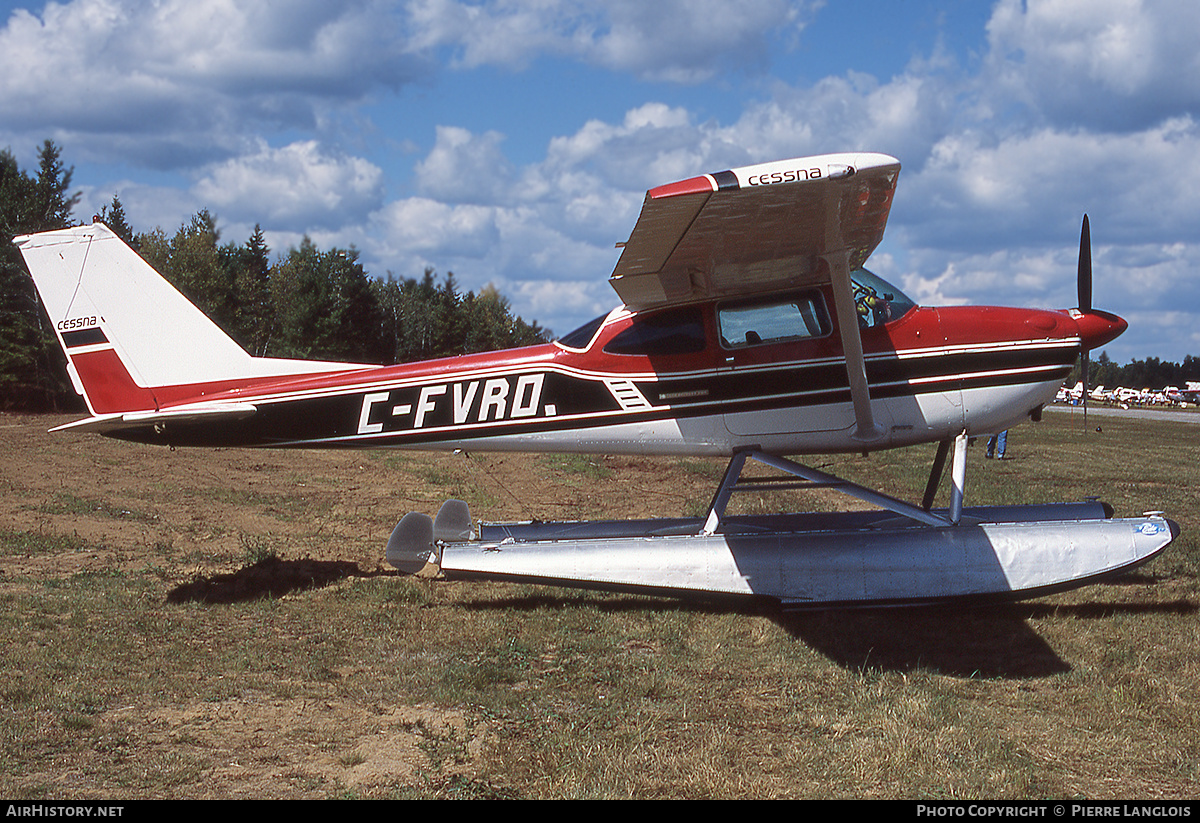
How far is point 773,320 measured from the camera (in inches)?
291

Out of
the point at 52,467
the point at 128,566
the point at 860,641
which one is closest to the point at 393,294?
the point at 52,467

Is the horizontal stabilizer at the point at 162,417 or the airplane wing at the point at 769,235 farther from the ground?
the airplane wing at the point at 769,235

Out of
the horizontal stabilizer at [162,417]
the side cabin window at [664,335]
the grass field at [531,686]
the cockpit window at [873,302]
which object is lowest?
the grass field at [531,686]

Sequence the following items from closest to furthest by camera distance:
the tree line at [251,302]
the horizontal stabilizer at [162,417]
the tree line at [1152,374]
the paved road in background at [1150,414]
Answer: the horizontal stabilizer at [162,417] → the tree line at [251,302] → the paved road in background at [1150,414] → the tree line at [1152,374]

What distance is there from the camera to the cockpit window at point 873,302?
7.37 metres

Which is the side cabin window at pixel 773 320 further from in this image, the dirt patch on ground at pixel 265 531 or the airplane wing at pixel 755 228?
the dirt patch on ground at pixel 265 531

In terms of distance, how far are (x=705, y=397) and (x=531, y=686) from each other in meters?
3.06

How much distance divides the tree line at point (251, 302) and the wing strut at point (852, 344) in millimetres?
13349

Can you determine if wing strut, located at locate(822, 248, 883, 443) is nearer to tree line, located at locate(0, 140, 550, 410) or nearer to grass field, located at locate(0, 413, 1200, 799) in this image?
grass field, located at locate(0, 413, 1200, 799)

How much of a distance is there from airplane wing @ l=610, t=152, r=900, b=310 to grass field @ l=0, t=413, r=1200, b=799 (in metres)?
2.90

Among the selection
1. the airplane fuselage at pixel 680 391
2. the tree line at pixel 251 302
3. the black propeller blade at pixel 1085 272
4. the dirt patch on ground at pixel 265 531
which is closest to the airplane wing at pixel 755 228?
the airplane fuselage at pixel 680 391

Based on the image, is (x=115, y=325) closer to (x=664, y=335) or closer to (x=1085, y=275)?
(x=664, y=335)

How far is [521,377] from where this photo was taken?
24.9 ft
